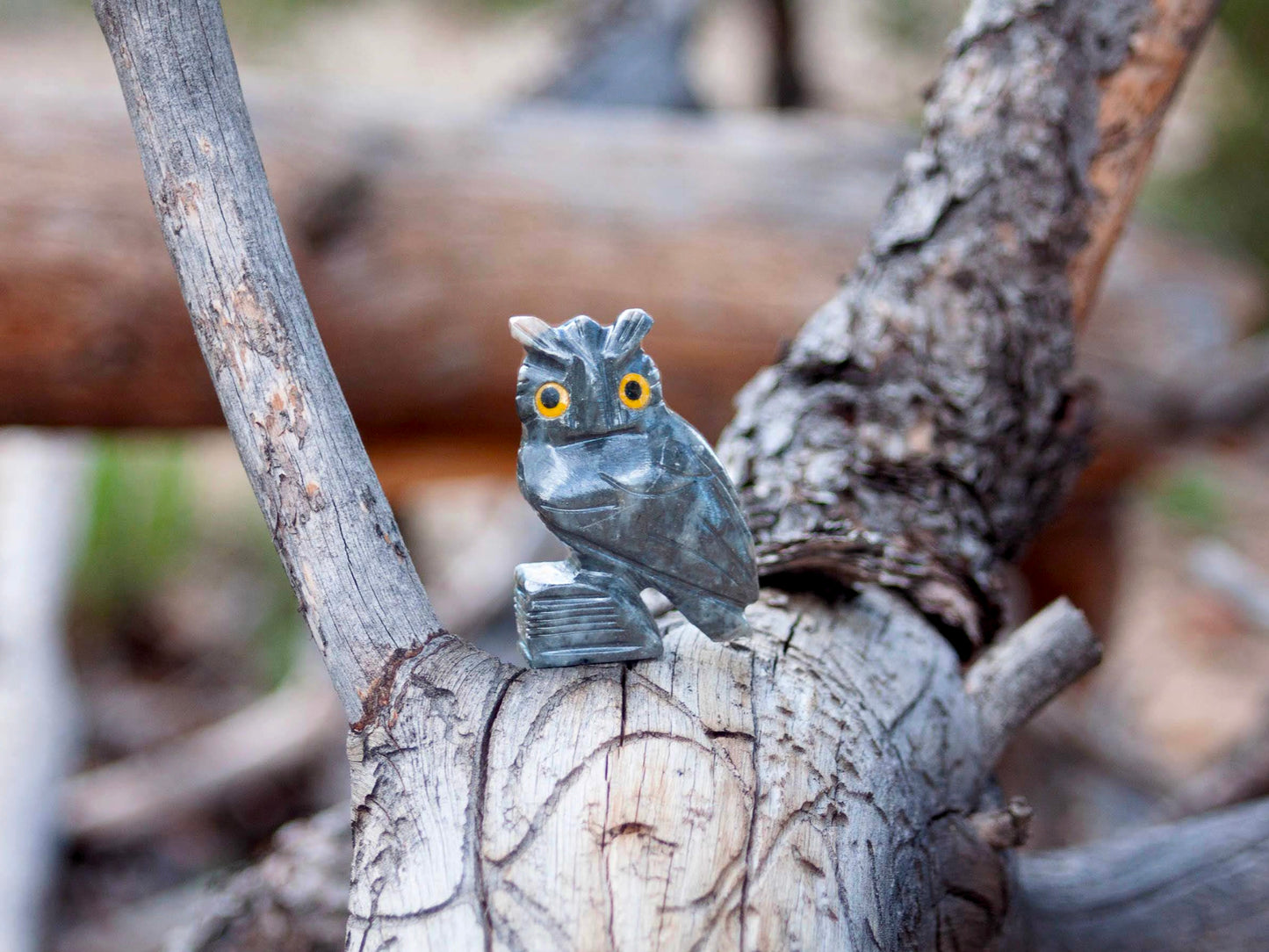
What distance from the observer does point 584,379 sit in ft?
3.04

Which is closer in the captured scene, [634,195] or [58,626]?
[634,195]

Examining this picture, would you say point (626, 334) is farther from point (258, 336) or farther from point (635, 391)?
point (258, 336)

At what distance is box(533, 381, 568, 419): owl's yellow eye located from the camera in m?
0.93

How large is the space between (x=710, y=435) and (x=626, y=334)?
1620mm

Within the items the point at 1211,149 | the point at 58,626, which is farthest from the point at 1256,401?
the point at 58,626

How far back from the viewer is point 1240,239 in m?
3.91

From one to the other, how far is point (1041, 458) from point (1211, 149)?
127 inches

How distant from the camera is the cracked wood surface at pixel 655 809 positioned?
777 millimetres

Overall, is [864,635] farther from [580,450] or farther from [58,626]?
[58,626]

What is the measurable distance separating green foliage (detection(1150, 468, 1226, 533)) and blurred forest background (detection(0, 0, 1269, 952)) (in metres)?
0.02

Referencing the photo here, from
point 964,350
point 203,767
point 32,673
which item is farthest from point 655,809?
point 203,767

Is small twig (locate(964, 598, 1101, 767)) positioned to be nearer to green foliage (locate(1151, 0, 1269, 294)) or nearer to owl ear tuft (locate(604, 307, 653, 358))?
owl ear tuft (locate(604, 307, 653, 358))

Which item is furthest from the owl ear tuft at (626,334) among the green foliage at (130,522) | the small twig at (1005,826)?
the green foliage at (130,522)

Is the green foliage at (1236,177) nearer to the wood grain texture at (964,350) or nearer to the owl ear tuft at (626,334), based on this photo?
the wood grain texture at (964,350)
